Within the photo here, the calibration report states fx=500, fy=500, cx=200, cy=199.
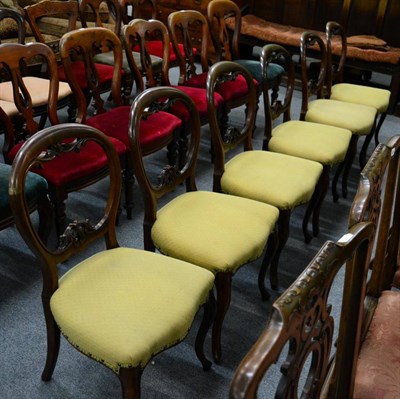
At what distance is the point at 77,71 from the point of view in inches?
100

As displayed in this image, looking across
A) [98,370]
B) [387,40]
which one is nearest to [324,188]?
[98,370]

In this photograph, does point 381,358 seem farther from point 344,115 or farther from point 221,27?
point 221,27

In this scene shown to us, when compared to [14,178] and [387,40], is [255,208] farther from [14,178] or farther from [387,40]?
[387,40]

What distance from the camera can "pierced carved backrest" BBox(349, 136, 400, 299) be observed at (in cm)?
95

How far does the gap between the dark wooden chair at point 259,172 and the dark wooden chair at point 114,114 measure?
0.37 meters

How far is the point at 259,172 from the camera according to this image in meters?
1.79

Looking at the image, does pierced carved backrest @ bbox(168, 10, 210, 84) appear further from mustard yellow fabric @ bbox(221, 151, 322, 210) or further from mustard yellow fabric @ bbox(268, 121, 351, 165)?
mustard yellow fabric @ bbox(221, 151, 322, 210)

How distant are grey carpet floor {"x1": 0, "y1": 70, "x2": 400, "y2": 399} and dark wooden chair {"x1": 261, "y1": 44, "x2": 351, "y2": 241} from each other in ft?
1.14

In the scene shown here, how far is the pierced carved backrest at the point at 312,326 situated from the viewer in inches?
21.7

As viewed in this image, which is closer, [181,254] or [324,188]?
[181,254]

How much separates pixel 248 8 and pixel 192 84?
88.1 inches

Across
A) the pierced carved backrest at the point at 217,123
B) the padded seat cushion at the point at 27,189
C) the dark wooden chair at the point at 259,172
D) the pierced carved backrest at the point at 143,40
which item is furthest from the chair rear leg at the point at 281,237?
the pierced carved backrest at the point at 143,40

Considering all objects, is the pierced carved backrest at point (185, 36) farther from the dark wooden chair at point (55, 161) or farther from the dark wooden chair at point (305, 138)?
the dark wooden chair at point (55, 161)

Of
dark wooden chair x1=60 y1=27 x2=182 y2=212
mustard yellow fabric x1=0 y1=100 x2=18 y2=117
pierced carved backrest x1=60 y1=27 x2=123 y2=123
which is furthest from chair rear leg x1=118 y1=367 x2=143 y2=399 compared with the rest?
mustard yellow fabric x1=0 y1=100 x2=18 y2=117
